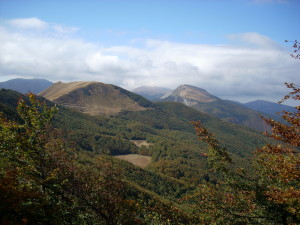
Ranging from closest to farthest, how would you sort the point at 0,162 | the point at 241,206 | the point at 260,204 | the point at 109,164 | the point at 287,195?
1. the point at 287,195
2. the point at 0,162
3. the point at 109,164
4. the point at 260,204
5. the point at 241,206

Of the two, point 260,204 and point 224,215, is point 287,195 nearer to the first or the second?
point 260,204

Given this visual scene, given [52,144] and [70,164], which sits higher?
[52,144]

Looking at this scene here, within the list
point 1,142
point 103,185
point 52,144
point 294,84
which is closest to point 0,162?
point 1,142

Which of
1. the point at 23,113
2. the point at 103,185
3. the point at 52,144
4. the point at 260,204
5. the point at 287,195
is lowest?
the point at 260,204

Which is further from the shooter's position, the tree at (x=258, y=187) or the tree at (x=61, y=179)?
the tree at (x=258, y=187)

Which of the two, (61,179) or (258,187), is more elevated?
(61,179)

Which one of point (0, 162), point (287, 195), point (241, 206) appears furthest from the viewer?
point (241, 206)

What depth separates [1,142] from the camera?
15.7 metres

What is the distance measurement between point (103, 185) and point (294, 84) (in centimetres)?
1584

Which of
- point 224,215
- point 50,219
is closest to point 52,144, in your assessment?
point 50,219

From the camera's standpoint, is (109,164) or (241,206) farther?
(241,206)

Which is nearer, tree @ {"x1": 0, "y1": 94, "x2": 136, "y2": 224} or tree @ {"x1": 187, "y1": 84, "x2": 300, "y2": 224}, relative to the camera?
tree @ {"x1": 0, "y1": 94, "x2": 136, "y2": 224}

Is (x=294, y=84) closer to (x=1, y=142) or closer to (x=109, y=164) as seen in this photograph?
(x=109, y=164)

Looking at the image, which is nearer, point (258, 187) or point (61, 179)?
point (61, 179)
